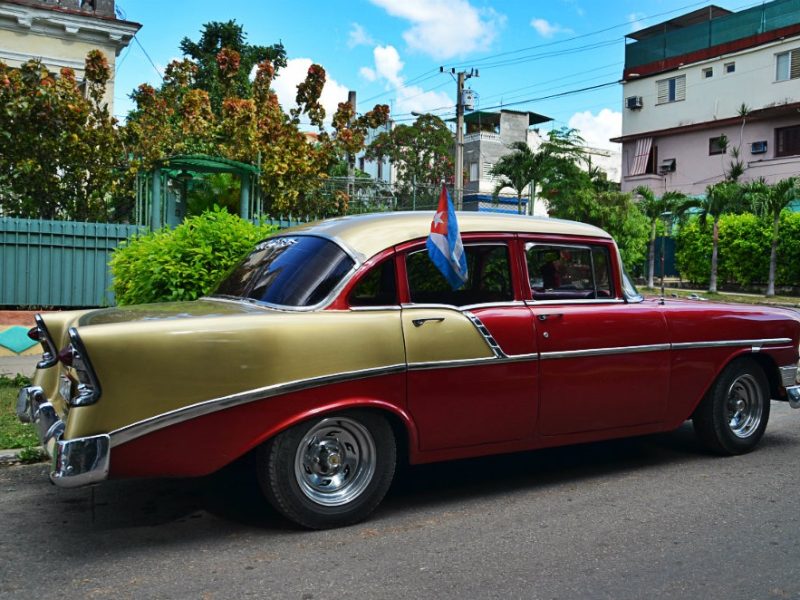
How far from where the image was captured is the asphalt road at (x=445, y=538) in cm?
362

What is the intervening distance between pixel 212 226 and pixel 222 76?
Result: 11.1 meters

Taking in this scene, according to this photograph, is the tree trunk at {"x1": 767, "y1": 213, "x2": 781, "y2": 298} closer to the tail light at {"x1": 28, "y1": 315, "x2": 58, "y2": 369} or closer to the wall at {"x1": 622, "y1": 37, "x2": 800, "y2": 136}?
the wall at {"x1": 622, "y1": 37, "x2": 800, "y2": 136}

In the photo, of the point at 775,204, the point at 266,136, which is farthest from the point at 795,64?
the point at 266,136

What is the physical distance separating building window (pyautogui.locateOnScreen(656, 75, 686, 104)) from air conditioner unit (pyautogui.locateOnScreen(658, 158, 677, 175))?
3298mm

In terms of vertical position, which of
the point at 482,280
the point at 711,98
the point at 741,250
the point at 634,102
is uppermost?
the point at 634,102

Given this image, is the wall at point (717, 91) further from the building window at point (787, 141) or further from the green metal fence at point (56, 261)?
the green metal fence at point (56, 261)

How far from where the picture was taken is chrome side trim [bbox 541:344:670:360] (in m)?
4.99

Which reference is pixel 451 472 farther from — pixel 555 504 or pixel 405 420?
pixel 405 420

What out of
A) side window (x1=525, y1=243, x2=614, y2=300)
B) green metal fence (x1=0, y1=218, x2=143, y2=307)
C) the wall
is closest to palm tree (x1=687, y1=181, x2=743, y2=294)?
the wall

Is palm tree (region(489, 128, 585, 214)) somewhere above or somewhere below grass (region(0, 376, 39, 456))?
above

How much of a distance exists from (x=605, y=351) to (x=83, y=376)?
3196mm

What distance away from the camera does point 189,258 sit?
7.59 meters

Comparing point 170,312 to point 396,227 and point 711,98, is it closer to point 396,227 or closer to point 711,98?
point 396,227

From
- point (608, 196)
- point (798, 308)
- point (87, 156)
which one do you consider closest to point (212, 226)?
point (87, 156)
